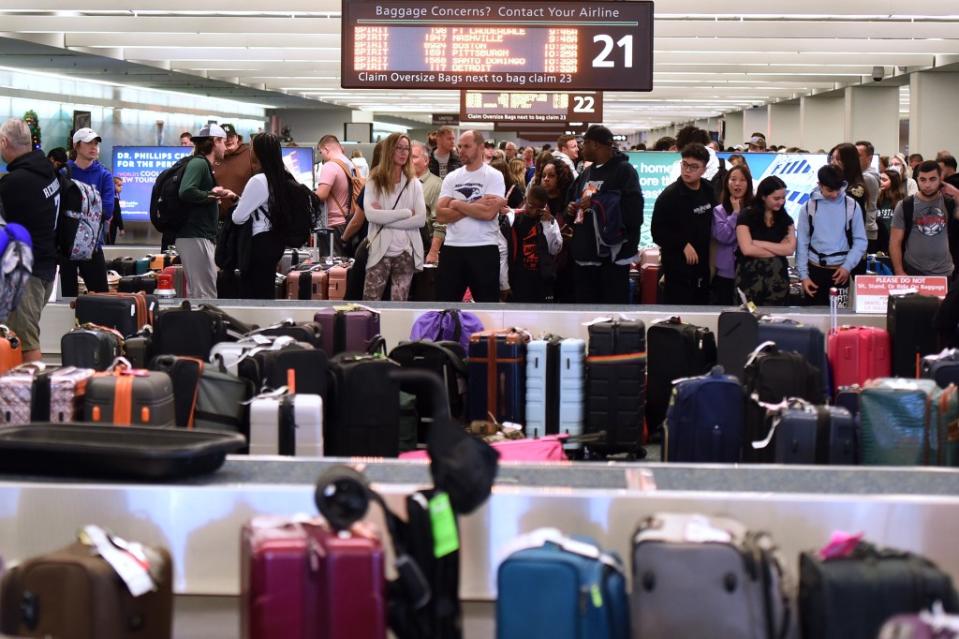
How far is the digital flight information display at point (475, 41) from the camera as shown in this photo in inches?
361

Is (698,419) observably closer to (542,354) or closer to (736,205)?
(542,354)

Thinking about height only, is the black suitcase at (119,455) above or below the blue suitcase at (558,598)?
above

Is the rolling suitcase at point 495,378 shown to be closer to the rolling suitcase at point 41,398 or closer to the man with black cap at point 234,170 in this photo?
the rolling suitcase at point 41,398

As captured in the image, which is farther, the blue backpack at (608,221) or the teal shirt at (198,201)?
the teal shirt at (198,201)

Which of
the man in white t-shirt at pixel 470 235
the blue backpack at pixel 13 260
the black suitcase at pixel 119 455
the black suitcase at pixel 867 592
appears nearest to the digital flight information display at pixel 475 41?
the man in white t-shirt at pixel 470 235

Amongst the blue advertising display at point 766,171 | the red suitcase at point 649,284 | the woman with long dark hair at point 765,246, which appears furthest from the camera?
the blue advertising display at point 766,171

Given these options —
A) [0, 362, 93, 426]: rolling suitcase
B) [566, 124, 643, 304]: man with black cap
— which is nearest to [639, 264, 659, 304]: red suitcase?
[566, 124, 643, 304]: man with black cap

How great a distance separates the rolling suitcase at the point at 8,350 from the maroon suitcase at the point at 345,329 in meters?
1.45

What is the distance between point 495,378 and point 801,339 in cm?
149

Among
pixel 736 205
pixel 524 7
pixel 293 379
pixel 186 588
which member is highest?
pixel 524 7

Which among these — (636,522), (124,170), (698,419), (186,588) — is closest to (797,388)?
(698,419)

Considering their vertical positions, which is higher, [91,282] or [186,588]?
[91,282]

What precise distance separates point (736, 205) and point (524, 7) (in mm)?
2076

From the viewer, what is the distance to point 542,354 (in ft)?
23.3
